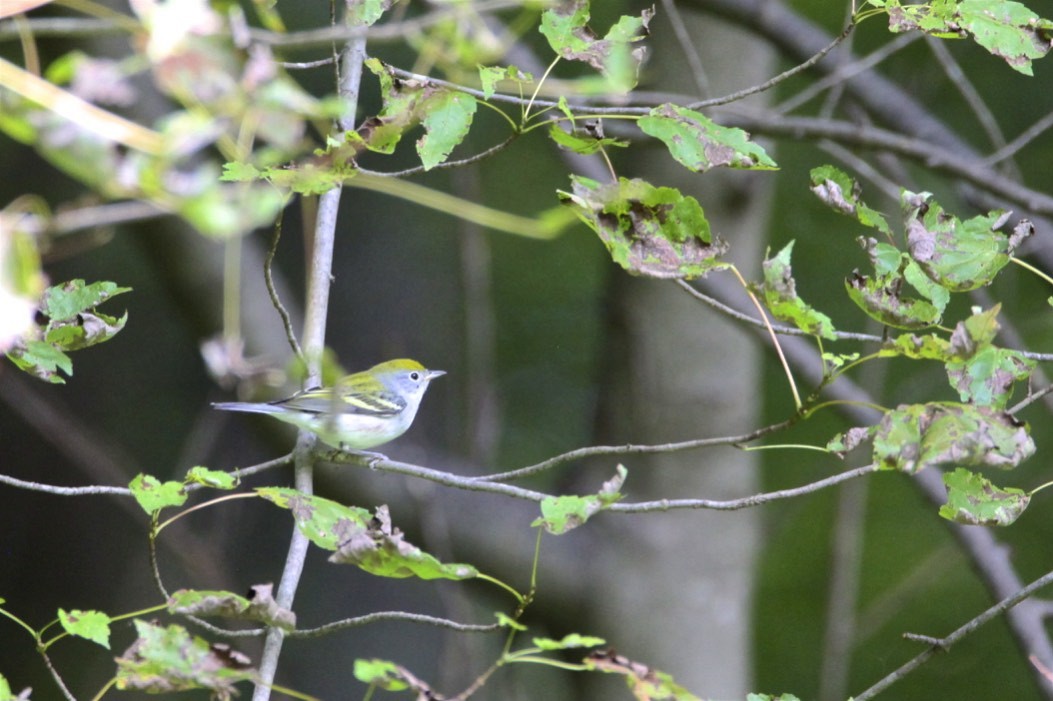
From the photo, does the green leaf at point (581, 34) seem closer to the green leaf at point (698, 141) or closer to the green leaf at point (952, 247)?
the green leaf at point (698, 141)

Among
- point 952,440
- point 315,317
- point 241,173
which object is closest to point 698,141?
point 952,440

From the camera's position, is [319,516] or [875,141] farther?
[875,141]

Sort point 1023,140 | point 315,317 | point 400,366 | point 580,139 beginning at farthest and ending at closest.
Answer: point 400,366, point 1023,140, point 315,317, point 580,139

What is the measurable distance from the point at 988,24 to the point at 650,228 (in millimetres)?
562

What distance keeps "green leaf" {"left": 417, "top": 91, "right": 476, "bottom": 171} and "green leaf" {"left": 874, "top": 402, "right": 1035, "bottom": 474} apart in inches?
23.9

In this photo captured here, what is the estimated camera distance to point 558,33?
144 centimetres

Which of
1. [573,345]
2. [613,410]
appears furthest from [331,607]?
[613,410]

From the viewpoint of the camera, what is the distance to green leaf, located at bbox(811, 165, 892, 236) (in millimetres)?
1385

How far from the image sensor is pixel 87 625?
127 cm

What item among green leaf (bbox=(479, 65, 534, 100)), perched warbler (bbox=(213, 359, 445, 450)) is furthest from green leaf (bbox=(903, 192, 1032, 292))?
perched warbler (bbox=(213, 359, 445, 450))

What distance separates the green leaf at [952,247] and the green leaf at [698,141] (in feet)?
0.59

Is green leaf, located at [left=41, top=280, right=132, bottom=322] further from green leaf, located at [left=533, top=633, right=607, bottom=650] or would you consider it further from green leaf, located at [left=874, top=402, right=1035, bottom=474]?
green leaf, located at [left=874, top=402, right=1035, bottom=474]

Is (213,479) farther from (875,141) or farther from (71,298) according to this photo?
(875,141)

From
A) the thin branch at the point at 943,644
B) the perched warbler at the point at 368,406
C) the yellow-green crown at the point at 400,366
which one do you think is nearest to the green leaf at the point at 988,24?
the thin branch at the point at 943,644
